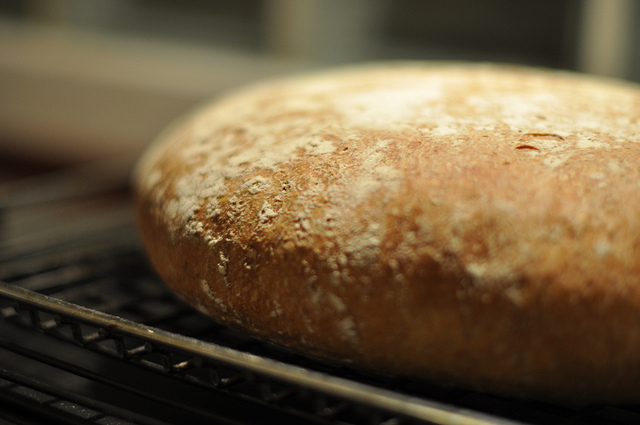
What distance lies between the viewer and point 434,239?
49 cm

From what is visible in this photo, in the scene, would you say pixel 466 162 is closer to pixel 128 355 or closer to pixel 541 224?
pixel 541 224

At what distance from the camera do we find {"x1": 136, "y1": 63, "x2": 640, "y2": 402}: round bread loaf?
0.46 meters

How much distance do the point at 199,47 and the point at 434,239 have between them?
1896 millimetres

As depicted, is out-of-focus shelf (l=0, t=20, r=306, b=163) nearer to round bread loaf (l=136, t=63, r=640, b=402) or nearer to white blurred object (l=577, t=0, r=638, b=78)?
white blurred object (l=577, t=0, r=638, b=78)

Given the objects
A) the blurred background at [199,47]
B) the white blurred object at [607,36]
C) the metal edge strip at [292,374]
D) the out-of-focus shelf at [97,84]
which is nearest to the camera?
the metal edge strip at [292,374]

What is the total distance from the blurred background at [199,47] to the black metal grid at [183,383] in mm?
1137

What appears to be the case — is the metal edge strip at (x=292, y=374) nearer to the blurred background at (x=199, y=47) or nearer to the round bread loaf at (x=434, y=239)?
the round bread loaf at (x=434, y=239)

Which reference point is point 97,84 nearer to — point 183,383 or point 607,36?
point 607,36

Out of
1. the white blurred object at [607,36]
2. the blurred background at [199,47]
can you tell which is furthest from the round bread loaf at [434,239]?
the blurred background at [199,47]

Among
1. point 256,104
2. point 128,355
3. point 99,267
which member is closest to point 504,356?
point 128,355

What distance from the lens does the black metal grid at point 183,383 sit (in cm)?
43

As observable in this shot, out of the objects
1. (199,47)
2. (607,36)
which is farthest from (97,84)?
(607,36)

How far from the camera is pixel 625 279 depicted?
46cm

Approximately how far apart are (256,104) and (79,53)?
5.80 feet
